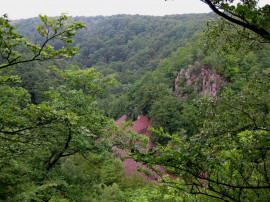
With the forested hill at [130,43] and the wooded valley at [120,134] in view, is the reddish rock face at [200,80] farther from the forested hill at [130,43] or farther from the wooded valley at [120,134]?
the forested hill at [130,43]

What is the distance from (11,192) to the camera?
5.83 metres

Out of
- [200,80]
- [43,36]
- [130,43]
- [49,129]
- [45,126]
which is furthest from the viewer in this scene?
[130,43]

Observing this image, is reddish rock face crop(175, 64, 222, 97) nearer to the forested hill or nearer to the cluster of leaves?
the cluster of leaves

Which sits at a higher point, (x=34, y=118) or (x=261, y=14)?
(x=261, y=14)

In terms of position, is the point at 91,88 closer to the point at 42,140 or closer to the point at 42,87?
the point at 42,140

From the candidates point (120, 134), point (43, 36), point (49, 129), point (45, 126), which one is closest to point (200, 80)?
point (120, 134)

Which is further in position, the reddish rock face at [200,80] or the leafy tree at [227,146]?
the reddish rock face at [200,80]

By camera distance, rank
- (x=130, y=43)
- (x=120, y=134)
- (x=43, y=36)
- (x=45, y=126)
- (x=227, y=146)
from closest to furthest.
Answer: (x=227, y=146) < (x=43, y=36) < (x=45, y=126) < (x=120, y=134) < (x=130, y=43)

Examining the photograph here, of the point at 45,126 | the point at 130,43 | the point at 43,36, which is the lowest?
the point at 45,126

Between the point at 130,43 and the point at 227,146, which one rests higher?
the point at 130,43

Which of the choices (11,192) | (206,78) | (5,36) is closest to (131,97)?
(206,78)

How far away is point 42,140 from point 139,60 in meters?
75.4

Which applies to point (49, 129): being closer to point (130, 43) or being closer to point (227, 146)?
point (227, 146)

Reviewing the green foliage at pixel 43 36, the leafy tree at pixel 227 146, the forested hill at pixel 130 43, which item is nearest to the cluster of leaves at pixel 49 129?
the green foliage at pixel 43 36
